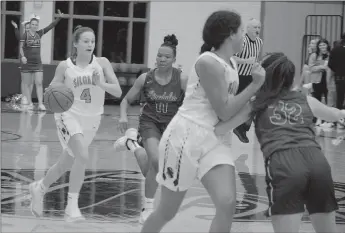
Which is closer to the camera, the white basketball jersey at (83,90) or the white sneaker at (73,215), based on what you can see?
the white sneaker at (73,215)

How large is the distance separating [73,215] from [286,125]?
2820 millimetres

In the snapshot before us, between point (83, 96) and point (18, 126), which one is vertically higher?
point (83, 96)

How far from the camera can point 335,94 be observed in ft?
63.1

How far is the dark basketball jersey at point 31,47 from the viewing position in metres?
19.8

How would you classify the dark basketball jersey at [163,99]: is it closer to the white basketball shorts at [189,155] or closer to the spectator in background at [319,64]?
the white basketball shorts at [189,155]

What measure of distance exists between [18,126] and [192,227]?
8.95m

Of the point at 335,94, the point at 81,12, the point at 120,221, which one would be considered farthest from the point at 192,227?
the point at 81,12

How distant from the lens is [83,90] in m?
8.42

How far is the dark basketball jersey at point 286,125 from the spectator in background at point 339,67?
38.5 ft

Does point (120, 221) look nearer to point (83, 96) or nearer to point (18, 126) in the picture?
point (83, 96)

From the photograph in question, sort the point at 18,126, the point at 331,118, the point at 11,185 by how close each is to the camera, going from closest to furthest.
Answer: the point at 331,118, the point at 11,185, the point at 18,126

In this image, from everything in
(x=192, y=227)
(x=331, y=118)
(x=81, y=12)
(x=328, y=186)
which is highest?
(x=81, y=12)

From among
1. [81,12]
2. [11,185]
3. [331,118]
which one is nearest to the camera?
[331,118]

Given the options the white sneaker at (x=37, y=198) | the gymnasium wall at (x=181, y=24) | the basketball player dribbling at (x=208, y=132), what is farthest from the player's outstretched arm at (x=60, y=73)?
the gymnasium wall at (x=181, y=24)
